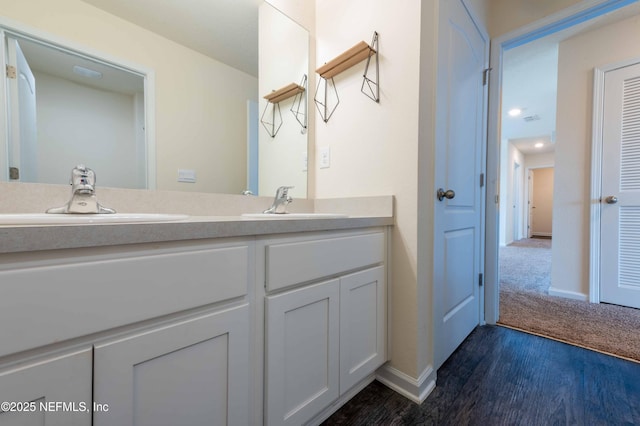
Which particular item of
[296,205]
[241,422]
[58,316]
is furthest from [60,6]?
[241,422]

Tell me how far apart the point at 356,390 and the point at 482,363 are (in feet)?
2.47

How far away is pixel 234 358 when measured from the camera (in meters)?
0.69

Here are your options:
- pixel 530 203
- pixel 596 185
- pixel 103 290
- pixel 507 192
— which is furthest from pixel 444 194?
pixel 530 203

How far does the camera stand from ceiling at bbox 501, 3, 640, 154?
2.27 metres

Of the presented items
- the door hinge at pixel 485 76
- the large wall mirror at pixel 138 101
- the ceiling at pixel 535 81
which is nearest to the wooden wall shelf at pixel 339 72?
the large wall mirror at pixel 138 101

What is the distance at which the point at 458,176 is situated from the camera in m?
1.42

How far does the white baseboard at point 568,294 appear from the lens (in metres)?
2.25

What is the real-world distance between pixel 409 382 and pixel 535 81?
13.6 feet

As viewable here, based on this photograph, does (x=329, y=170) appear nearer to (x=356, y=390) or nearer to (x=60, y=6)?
(x=356, y=390)

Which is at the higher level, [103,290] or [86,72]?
[86,72]

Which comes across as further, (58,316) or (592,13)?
(592,13)

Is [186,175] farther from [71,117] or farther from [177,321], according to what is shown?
[177,321]

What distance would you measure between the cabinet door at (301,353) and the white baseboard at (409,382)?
37 centimetres

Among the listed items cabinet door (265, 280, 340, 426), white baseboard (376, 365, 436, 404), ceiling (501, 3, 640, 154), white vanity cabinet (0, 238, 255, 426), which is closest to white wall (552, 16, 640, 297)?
ceiling (501, 3, 640, 154)
